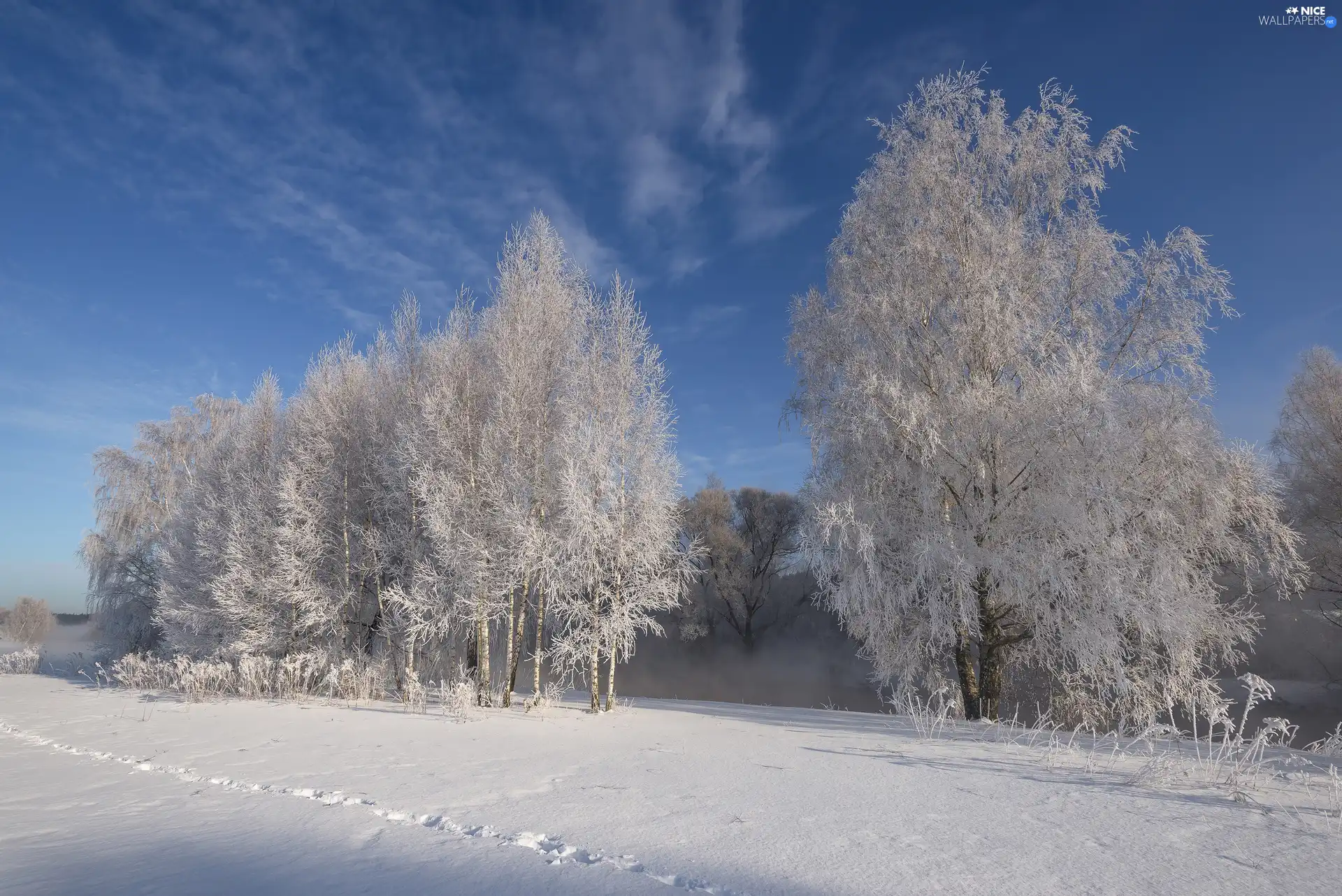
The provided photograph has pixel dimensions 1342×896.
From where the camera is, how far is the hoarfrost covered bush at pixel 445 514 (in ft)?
34.2

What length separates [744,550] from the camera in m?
33.1

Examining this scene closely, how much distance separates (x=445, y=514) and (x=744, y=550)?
2386 centimetres

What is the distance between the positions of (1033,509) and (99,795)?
1051 cm

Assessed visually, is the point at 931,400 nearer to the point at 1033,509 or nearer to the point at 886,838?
the point at 1033,509

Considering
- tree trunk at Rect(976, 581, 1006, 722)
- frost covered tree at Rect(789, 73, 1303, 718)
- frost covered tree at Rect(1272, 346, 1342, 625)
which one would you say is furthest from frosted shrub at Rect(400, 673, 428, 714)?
frost covered tree at Rect(1272, 346, 1342, 625)

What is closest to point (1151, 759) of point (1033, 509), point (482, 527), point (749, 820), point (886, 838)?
point (886, 838)

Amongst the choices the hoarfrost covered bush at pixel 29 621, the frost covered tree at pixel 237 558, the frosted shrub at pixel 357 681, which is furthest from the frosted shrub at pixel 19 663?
the hoarfrost covered bush at pixel 29 621

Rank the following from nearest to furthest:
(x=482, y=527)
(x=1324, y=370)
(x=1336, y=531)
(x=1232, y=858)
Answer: (x=1232, y=858) < (x=482, y=527) < (x=1336, y=531) < (x=1324, y=370)

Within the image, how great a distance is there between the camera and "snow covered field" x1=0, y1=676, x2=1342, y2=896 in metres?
2.75

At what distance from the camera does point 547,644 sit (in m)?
15.5

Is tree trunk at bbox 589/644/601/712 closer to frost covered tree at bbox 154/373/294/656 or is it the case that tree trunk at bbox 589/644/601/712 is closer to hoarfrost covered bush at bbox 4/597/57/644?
frost covered tree at bbox 154/373/294/656

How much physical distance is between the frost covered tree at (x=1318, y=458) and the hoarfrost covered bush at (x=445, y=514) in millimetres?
17840

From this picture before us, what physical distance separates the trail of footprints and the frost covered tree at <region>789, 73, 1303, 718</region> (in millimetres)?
6724

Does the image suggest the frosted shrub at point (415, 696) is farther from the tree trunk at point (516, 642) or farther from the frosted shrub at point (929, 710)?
the frosted shrub at point (929, 710)
